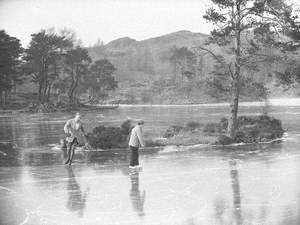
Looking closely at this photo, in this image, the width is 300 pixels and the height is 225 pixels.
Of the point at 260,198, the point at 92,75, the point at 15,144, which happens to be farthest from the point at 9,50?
the point at 260,198

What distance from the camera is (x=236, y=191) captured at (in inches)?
480

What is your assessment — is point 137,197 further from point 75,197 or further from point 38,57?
point 38,57

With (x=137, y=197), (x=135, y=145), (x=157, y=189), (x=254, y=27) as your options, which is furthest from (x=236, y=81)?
(x=137, y=197)

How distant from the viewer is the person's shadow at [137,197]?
34.6 feet

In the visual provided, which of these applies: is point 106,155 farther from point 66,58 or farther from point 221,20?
point 66,58

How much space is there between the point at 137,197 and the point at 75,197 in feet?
5.10

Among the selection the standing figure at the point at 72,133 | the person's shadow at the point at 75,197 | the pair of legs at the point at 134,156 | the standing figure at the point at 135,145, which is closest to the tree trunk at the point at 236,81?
the standing figure at the point at 135,145

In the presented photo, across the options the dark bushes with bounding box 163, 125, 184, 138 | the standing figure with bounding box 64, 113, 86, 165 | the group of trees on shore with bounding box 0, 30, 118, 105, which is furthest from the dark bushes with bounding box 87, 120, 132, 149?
the group of trees on shore with bounding box 0, 30, 118, 105

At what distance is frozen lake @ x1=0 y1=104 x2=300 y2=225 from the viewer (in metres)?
9.87

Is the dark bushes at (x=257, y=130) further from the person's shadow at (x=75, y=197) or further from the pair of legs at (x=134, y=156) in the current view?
the person's shadow at (x=75, y=197)


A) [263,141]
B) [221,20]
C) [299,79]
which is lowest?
[263,141]

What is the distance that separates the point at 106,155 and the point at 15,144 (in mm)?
8650

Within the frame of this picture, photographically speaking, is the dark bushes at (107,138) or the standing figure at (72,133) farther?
the dark bushes at (107,138)

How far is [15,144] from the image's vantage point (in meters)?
27.5
